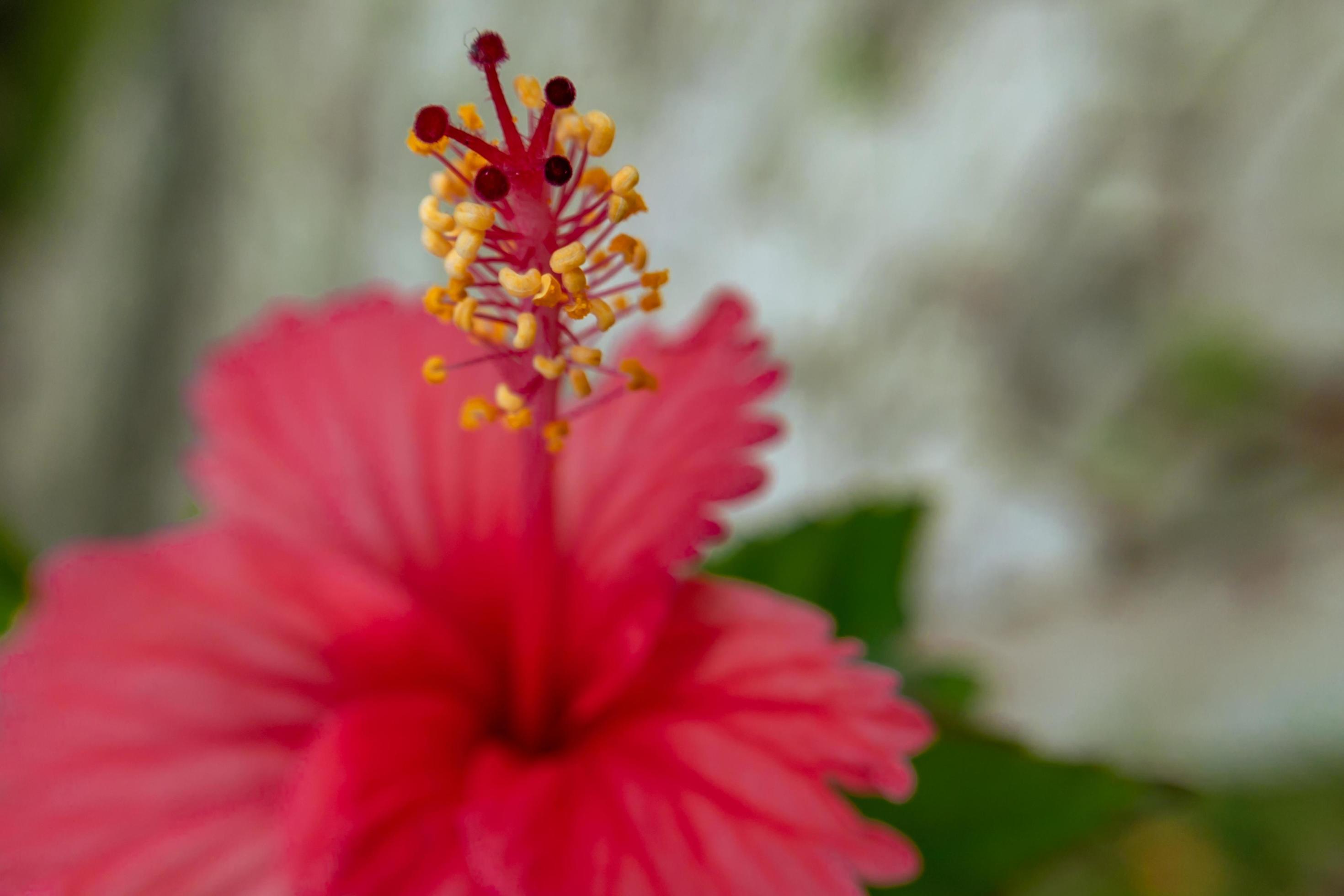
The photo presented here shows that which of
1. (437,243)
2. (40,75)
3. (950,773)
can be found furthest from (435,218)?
(40,75)

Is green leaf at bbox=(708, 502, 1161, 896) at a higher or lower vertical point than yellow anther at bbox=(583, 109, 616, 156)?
lower

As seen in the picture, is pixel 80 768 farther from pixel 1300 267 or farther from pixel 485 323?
pixel 1300 267

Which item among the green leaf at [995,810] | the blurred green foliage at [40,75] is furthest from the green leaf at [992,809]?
the blurred green foliage at [40,75]

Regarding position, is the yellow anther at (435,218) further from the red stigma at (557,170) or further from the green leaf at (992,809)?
the green leaf at (992,809)

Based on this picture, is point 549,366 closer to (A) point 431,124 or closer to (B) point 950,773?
(A) point 431,124

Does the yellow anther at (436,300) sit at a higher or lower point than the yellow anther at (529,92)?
lower

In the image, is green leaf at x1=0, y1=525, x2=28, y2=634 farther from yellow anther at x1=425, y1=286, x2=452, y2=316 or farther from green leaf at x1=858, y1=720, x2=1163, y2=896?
green leaf at x1=858, y1=720, x2=1163, y2=896

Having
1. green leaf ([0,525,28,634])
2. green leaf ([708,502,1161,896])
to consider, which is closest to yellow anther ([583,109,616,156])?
green leaf ([708,502,1161,896])

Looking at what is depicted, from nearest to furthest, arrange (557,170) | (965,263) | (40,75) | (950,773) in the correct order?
1. (557,170)
2. (950,773)
3. (965,263)
4. (40,75)
